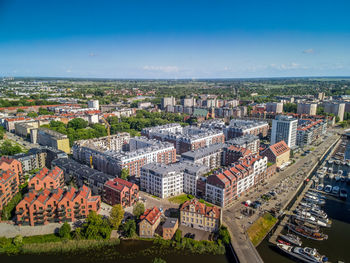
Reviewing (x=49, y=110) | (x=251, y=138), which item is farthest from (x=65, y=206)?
(x=49, y=110)

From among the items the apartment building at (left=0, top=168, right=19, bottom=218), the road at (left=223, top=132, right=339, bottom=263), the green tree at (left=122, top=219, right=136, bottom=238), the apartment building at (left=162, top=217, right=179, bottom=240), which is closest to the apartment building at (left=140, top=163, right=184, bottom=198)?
the road at (left=223, top=132, right=339, bottom=263)

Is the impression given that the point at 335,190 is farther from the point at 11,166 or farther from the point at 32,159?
the point at 32,159

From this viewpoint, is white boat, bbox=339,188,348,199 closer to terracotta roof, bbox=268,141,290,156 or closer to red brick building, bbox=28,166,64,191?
terracotta roof, bbox=268,141,290,156

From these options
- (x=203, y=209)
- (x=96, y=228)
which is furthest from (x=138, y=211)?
(x=203, y=209)

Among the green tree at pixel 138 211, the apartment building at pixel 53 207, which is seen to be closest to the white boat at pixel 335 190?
the green tree at pixel 138 211

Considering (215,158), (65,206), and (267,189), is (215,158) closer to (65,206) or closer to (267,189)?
(267,189)

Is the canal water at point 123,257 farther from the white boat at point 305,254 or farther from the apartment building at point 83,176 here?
the apartment building at point 83,176
